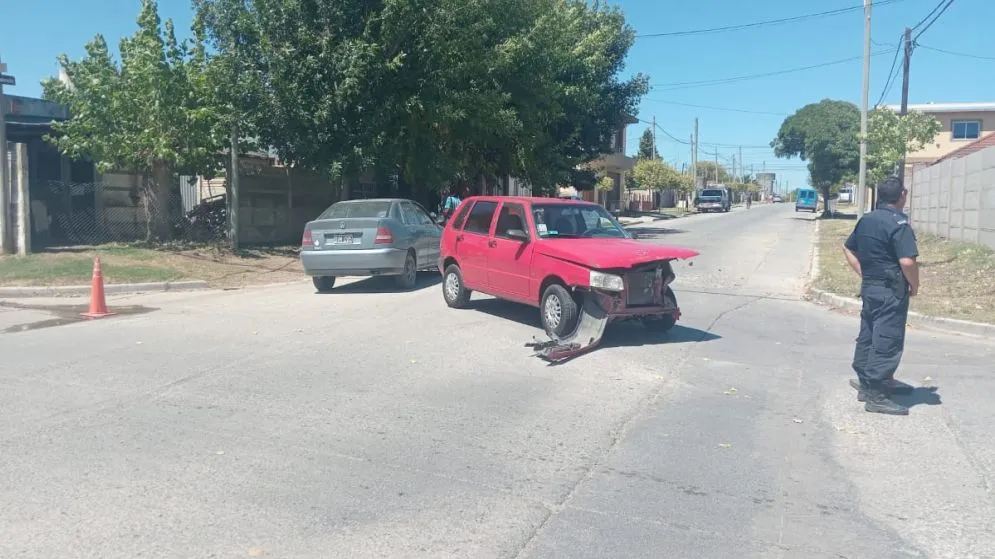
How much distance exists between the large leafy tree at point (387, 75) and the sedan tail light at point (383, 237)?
539 centimetres

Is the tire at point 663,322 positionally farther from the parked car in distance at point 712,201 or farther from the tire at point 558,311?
the parked car in distance at point 712,201

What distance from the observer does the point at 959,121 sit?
51000 mm

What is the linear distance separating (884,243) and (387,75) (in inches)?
559

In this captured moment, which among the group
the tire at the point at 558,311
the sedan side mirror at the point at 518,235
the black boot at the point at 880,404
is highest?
the sedan side mirror at the point at 518,235

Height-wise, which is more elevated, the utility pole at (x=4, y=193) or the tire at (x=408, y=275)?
the utility pole at (x=4, y=193)

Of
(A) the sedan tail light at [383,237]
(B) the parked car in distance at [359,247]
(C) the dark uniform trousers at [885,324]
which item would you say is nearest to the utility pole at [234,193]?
(B) the parked car in distance at [359,247]

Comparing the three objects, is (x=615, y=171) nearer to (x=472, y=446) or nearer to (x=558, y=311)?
(x=558, y=311)

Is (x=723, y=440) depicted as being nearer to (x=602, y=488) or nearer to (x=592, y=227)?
(x=602, y=488)

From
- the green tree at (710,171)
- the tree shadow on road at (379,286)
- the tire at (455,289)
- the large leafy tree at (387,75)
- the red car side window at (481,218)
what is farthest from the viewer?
the green tree at (710,171)

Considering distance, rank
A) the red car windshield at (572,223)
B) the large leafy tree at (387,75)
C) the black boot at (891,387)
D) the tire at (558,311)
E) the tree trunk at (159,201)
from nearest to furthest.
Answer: the black boot at (891,387)
the tire at (558,311)
the red car windshield at (572,223)
the large leafy tree at (387,75)
the tree trunk at (159,201)

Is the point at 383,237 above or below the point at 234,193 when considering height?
below

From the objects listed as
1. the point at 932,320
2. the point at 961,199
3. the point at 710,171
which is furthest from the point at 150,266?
the point at 710,171

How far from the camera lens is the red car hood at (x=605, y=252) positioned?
29.6 feet

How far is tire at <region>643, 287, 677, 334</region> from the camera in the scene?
9.94 meters
